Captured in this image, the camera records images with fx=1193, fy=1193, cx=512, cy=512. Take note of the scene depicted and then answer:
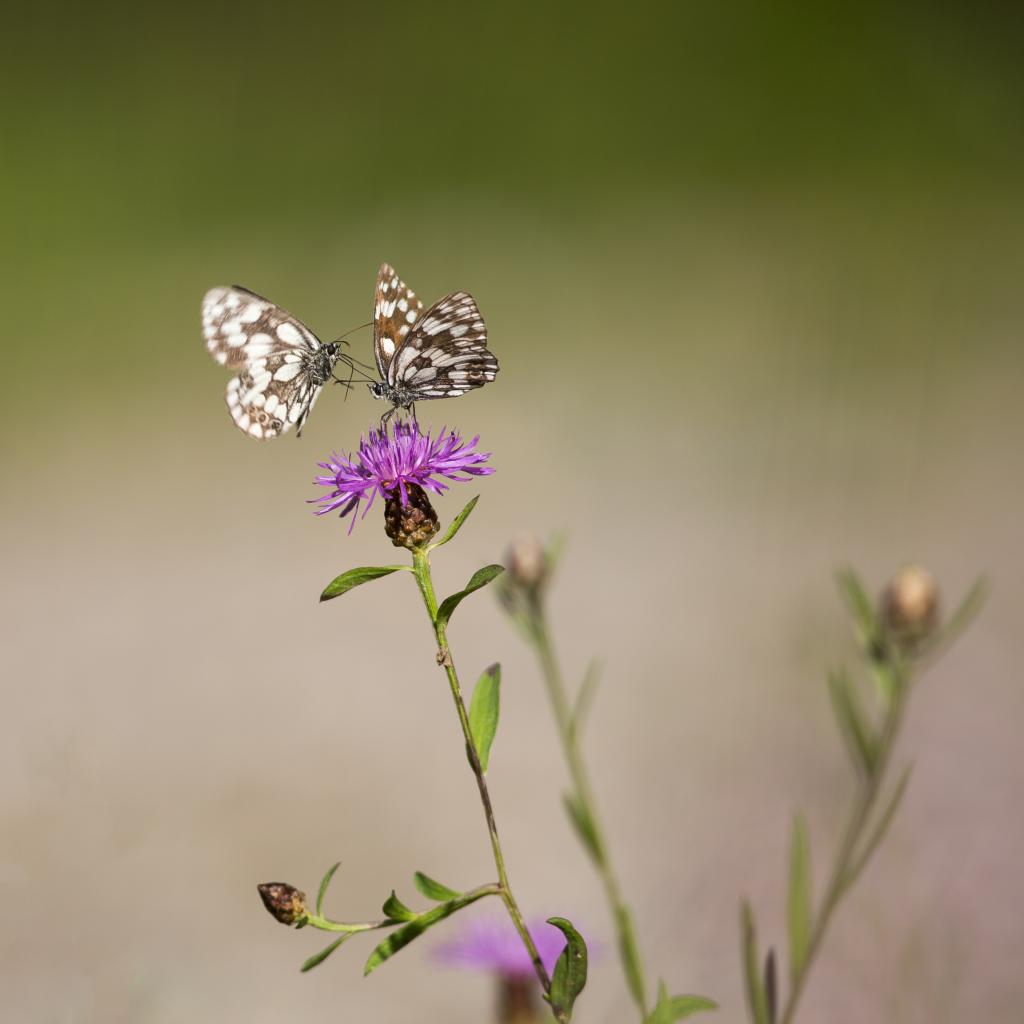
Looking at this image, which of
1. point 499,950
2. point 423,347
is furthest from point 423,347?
point 499,950

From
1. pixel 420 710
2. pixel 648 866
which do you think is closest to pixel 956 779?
pixel 648 866

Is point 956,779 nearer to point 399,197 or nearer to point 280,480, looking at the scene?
point 280,480

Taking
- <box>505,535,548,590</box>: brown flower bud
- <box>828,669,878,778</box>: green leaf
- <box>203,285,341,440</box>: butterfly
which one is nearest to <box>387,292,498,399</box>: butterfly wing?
<box>203,285,341,440</box>: butterfly

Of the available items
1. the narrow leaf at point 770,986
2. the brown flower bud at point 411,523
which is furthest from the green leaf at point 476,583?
the narrow leaf at point 770,986

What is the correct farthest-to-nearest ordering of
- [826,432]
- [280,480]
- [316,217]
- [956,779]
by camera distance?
[316,217] < [280,480] < [826,432] < [956,779]

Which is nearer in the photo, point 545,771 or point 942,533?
point 545,771

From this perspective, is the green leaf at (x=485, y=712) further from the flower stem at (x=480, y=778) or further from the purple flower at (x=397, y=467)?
the purple flower at (x=397, y=467)

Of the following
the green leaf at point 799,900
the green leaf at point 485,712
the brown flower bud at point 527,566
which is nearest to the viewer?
the green leaf at point 485,712
